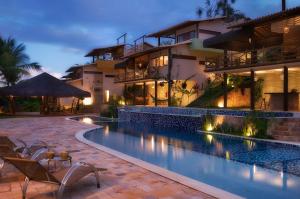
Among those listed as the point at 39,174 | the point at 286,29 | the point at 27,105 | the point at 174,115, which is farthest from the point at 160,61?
the point at 39,174

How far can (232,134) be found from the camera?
15.0 metres

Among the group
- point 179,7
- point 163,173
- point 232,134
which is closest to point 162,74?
point 232,134

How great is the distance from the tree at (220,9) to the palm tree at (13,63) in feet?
71.1

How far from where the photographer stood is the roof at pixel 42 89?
2628 centimetres

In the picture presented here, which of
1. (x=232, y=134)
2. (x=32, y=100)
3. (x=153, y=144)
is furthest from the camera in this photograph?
(x=32, y=100)

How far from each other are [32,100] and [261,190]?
3598cm

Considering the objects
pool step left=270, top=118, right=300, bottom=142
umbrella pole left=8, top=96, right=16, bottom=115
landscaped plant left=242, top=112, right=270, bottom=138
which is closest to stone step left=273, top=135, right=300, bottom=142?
pool step left=270, top=118, right=300, bottom=142

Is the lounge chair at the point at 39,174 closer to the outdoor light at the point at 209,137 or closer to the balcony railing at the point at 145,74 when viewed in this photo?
the outdoor light at the point at 209,137

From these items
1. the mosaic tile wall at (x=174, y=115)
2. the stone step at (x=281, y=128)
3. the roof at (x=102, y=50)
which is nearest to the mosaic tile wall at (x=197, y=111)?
the mosaic tile wall at (x=174, y=115)

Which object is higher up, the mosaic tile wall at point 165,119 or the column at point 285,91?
the column at point 285,91

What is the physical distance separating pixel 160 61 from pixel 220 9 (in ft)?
42.6

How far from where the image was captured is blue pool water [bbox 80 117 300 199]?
22.9 ft

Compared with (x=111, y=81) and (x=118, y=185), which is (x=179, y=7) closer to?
(x=111, y=81)

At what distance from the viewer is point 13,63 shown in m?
30.5
